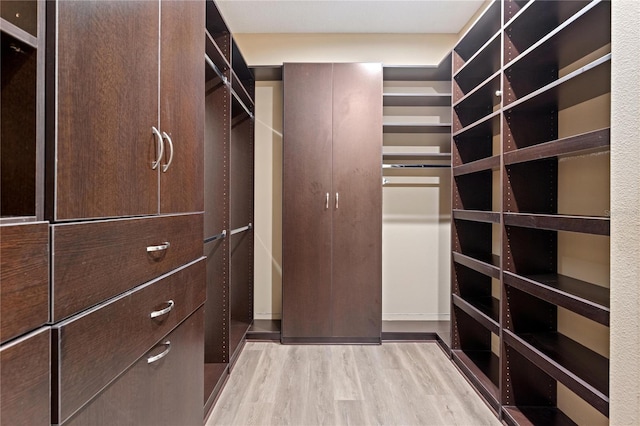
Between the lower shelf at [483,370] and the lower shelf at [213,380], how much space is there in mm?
1463

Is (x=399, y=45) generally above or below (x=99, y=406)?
above

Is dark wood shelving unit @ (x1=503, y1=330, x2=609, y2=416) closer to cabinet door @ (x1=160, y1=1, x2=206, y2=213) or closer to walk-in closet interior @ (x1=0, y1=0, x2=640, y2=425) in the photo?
walk-in closet interior @ (x1=0, y1=0, x2=640, y2=425)

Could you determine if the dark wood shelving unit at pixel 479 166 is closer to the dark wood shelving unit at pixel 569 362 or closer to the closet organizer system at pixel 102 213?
the dark wood shelving unit at pixel 569 362

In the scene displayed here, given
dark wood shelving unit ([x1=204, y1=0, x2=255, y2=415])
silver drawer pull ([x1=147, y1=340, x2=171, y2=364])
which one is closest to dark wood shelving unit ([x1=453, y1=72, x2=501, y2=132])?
dark wood shelving unit ([x1=204, y1=0, x2=255, y2=415])

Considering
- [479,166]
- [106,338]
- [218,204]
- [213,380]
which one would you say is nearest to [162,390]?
[106,338]

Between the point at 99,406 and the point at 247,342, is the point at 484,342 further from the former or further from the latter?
the point at 99,406

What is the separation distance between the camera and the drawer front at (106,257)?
718 millimetres

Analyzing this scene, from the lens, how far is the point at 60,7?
716 mm

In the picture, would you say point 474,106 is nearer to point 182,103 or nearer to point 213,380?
point 182,103

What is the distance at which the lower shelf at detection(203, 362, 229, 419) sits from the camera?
6.35 ft

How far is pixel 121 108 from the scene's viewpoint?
92 centimetres

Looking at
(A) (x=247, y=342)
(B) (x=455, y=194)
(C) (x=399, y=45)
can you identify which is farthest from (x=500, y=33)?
(A) (x=247, y=342)

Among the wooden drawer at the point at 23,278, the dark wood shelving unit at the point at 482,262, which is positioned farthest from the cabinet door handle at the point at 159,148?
the dark wood shelving unit at the point at 482,262

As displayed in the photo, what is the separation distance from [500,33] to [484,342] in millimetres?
1957
